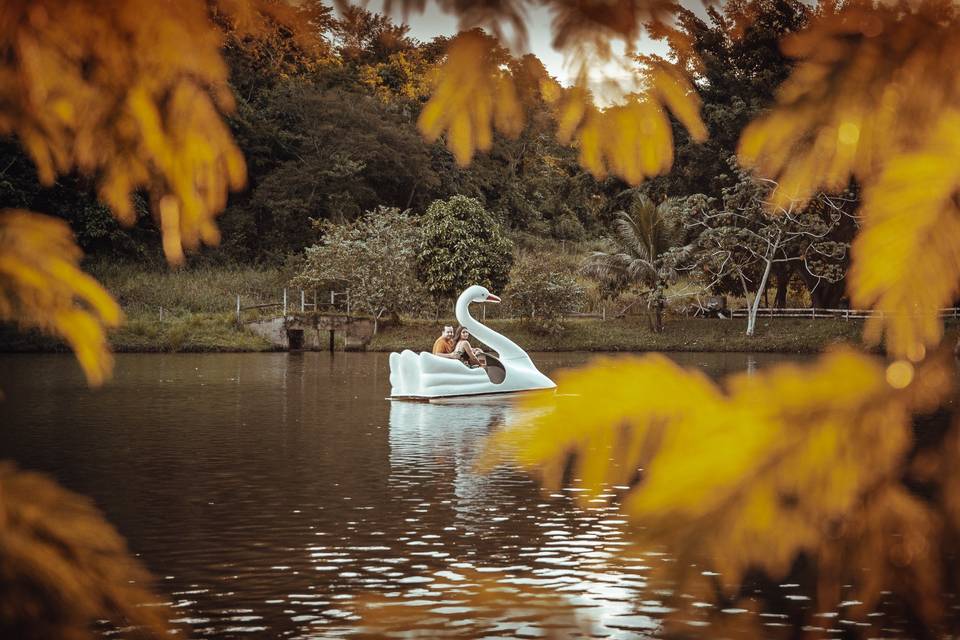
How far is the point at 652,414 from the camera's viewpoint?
2.24 meters

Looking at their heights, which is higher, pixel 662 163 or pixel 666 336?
pixel 662 163

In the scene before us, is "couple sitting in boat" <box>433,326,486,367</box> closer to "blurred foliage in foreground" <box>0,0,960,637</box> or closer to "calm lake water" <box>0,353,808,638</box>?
"calm lake water" <box>0,353,808,638</box>

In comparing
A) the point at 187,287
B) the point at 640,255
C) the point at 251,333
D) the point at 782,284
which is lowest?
the point at 251,333

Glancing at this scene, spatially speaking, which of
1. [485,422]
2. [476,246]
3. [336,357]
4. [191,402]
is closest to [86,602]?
[485,422]

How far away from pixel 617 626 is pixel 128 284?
38.0 meters

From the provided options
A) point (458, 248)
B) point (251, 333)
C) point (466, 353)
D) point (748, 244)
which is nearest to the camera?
point (466, 353)

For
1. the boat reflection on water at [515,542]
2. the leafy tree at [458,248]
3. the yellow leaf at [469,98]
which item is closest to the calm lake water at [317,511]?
the boat reflection on water at [515,542]

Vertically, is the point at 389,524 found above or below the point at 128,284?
below

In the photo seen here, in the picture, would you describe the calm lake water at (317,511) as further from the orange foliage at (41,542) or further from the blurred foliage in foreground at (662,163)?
the blurred foliage in foreground at (662,163)

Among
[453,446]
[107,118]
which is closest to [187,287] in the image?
[453,446]

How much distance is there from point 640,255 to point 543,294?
3481 millimetres

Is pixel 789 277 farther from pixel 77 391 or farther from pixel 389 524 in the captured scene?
pixel 389 524

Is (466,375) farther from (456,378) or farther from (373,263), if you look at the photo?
(373,263)

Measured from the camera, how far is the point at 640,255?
41562 mm
